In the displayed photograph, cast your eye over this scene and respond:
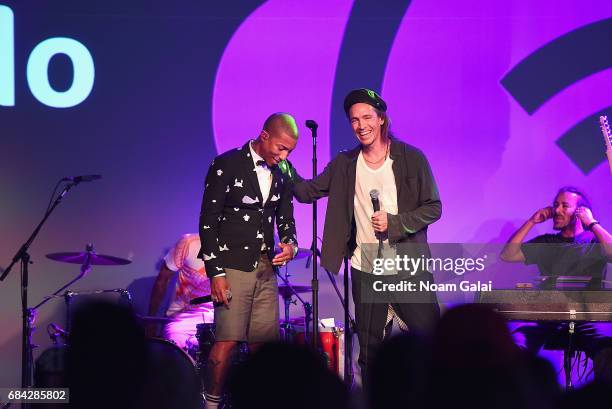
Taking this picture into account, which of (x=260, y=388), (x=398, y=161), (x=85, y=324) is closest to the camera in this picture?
(x=260, y=388)

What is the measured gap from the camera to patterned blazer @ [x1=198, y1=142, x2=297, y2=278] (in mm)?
4418

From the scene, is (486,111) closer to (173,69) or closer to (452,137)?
(452,137)

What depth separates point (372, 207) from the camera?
4410 millimetres

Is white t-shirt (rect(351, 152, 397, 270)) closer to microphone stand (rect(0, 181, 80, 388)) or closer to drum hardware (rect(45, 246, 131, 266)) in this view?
drum hardware (rect(45, 246, 131, 266))

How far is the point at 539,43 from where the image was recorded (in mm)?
6531

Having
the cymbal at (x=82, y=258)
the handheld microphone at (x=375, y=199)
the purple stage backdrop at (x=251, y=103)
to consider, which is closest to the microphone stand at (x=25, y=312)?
the cymbal at (x=82, y=258)

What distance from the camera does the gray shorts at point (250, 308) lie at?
4434 millimetres

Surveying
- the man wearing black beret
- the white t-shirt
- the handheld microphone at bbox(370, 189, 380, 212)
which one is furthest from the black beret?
the handheld microphone at bbox(370, 189, 380, 212)

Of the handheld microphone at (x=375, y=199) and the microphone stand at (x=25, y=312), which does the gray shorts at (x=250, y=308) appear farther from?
the microphone stand at (x=25, y=312)

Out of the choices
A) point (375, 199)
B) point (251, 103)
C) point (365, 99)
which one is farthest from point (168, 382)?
point (251, 103)

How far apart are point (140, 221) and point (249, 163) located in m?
2.43

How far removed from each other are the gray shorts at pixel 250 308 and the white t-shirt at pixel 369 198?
56 cm

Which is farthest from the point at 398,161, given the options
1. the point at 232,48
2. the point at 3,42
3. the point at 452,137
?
the point at 3,42

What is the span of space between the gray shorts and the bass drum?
2032 mm
